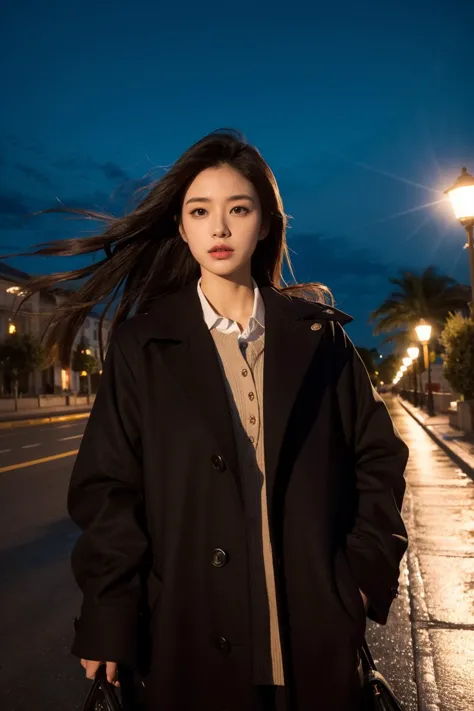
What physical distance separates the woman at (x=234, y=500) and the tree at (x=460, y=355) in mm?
16973

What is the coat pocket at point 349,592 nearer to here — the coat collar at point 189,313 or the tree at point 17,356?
the coat collar at point 189,313

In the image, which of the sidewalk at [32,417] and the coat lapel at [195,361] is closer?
the coat lapel at [195,361]

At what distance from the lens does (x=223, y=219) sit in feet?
6.93

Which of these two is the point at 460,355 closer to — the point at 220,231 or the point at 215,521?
the point at 220,231

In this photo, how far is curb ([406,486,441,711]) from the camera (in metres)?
3.38

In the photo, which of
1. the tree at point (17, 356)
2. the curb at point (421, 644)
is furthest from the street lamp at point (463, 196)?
the tree at point (17, 356)

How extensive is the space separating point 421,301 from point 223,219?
1861 inches

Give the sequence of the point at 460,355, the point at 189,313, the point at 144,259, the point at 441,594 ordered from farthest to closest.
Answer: the point at 460,355, the point at 441,594, the point at 144,259, the point at 189,313

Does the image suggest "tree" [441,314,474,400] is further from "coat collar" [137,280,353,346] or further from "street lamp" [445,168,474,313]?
"coat collar" [137,280,353,346]

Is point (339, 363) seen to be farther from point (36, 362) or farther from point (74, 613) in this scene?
point (36, 362)

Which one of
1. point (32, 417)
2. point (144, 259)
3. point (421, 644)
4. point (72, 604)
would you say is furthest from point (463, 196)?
point (32, 417)

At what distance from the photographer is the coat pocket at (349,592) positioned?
1740mm

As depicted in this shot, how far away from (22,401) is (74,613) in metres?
42.5

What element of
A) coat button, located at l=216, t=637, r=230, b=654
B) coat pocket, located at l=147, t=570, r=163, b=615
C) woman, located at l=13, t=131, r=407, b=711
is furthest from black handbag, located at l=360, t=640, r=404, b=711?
coat pocket, located at l=147, t=570, r=163, b=615
